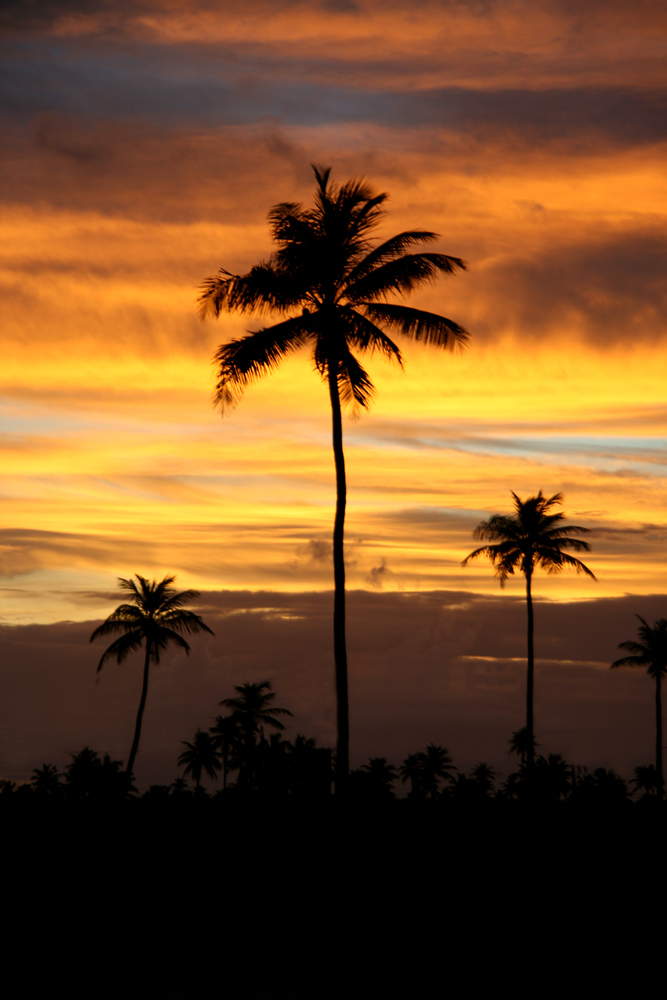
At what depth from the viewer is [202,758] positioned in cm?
8019

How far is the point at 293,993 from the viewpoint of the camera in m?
11.1

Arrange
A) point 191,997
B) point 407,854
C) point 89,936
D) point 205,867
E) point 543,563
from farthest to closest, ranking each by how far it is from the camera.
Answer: point 543,563
point 407,854
point 205,867
point 89,936
point 191,997

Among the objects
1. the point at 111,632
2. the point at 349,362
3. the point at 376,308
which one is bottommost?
the point at 111,632

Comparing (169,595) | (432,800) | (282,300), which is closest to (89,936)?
(432,800)

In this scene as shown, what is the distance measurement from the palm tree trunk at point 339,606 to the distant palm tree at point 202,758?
62003 mm

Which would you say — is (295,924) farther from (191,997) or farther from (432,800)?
(432,800)

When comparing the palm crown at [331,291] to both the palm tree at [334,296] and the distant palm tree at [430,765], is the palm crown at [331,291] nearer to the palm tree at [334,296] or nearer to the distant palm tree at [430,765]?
the palm tree at [334,296]

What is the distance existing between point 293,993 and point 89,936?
10.2ft

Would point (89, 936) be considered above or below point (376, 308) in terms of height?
below

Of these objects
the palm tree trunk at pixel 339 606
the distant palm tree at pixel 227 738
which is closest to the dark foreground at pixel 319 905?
the palm tree trunk at pixel 339 606

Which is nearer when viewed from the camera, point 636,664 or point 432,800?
point 432,800

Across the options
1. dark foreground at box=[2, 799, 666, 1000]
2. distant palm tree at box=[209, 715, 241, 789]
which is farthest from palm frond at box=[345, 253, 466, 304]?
distant palm tree at box=[209, 715, 241, 789]

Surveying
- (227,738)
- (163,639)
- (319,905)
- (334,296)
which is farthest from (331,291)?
(227,738)

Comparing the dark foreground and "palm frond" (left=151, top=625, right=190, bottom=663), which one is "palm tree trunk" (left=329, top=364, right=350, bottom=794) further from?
"palm frond" (left=151, top=625, right=190, bottom=663)
